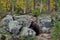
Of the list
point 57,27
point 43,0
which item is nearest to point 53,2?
point 43,0

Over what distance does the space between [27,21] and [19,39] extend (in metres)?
2.11

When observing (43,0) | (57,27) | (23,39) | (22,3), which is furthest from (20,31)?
(43,0)

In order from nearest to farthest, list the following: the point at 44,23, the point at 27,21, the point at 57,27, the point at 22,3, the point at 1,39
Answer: the point at 57,27, the point at 1,39, the point at 27,21, the point at 44,23, the point at 22,3

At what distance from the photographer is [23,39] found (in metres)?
9.61

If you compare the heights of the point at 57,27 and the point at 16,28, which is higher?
the point at 57,27

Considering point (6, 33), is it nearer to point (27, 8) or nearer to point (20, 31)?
point (20, 31)

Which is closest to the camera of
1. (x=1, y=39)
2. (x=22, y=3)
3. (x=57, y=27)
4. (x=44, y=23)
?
(x=57, y=27)

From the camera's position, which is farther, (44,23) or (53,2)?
(53,2)

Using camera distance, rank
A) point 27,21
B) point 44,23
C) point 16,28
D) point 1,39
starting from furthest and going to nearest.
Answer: point 44,23 → point 27,21 → point 16,28 → point 1,39

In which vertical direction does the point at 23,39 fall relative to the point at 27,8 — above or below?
above

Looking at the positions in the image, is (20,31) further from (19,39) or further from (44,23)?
(44,23)

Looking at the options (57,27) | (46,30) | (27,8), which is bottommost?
(27,8)

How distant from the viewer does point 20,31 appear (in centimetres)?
1057

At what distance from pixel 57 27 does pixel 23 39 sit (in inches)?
88.2
